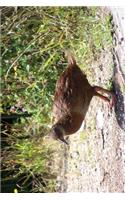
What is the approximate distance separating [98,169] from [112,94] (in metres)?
0.30

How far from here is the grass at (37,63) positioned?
1.88 m

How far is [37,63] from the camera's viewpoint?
2027mm

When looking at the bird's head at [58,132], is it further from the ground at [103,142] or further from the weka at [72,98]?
the ground at [103,142]

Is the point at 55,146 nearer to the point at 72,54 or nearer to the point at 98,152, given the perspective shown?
the point at 98,152

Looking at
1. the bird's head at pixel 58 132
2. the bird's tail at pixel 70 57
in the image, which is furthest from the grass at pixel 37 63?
the bird's head at pixel 58 132

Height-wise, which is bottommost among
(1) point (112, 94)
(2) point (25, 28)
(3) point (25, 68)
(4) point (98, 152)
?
(4) point (98, 152)

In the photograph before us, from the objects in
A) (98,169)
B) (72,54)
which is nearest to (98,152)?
(98,169)

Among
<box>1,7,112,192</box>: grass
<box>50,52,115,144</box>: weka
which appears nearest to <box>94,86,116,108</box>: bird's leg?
<box>50,52,115,144</box>: weka

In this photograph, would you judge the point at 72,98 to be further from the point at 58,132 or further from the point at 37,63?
the point at 37,63

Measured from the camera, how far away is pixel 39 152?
2.15 meters

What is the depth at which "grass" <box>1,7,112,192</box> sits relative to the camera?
1.88 m

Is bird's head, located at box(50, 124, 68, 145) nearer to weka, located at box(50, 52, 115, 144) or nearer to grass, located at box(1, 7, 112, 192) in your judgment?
weka, located at box(50, 52, 115, 144)

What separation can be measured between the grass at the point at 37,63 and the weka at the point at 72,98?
3.9 inches

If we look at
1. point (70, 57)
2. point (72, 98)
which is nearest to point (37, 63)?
point (70, 57)
